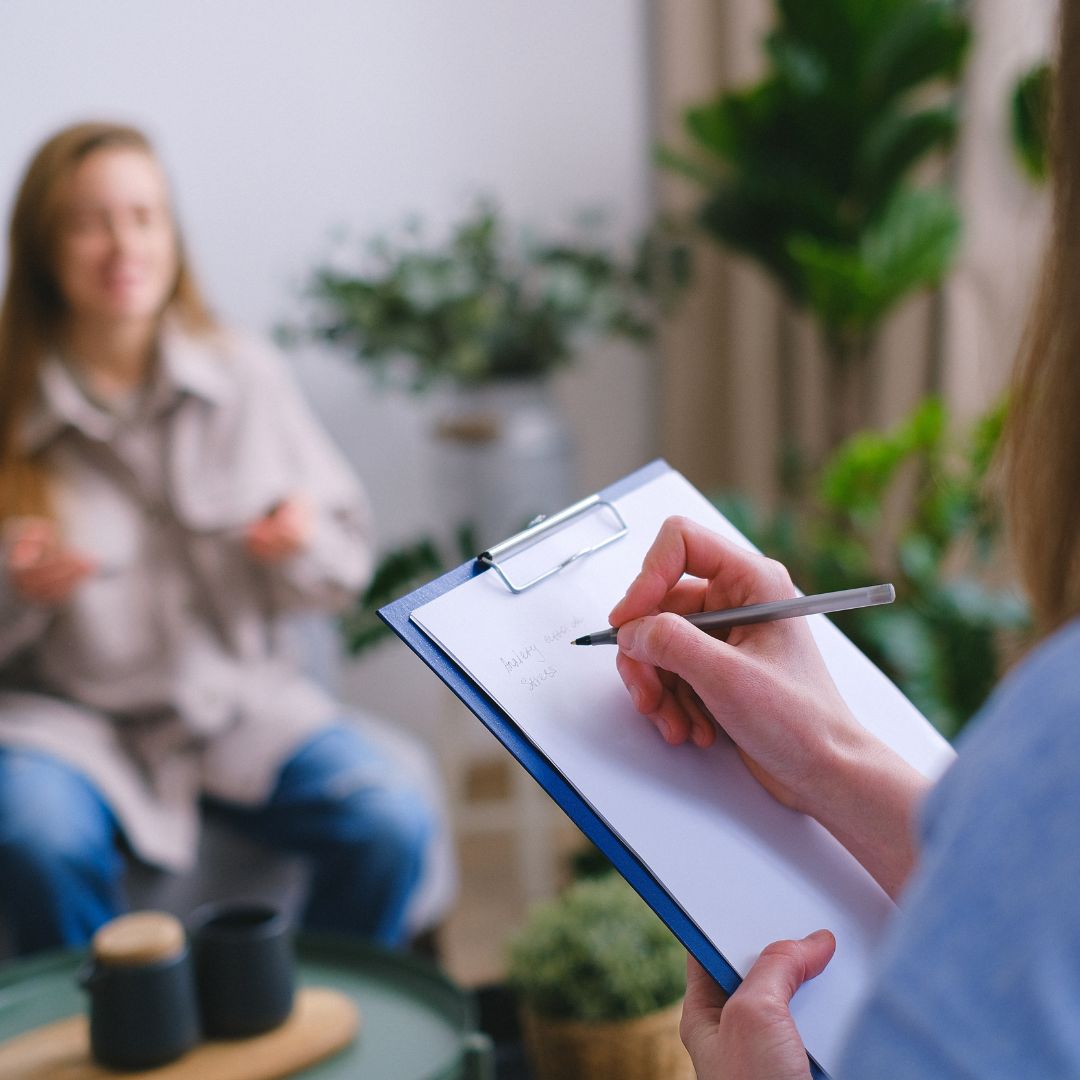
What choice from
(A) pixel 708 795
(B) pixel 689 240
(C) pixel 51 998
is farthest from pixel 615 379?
(A) pixel 708 795

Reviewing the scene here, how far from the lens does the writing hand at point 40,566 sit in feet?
4.99

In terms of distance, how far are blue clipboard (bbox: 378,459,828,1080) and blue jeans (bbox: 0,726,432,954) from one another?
1.04 meters

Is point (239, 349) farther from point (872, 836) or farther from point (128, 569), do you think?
point (872, 836)

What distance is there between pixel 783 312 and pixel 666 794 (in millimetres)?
2154

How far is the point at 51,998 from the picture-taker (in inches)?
46.8

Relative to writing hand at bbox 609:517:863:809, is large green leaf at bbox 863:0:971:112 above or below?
above

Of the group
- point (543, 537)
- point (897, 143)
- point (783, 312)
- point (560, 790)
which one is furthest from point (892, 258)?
point (560, 790)

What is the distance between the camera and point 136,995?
977 millimetres

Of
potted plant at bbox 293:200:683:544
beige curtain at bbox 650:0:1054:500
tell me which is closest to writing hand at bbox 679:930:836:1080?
potted plant at bbox 293:200:683:544

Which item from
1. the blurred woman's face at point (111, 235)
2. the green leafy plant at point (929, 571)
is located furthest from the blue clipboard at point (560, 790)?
the blurred woman's face at point (111, 235)

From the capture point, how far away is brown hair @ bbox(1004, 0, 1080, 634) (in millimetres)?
430

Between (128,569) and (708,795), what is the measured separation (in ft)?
4.01

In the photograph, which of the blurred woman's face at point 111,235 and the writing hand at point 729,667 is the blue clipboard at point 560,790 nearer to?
the writing hand at point 729,667

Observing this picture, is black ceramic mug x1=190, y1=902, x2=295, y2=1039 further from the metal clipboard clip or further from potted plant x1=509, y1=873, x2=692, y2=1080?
the metal clipboard clip
